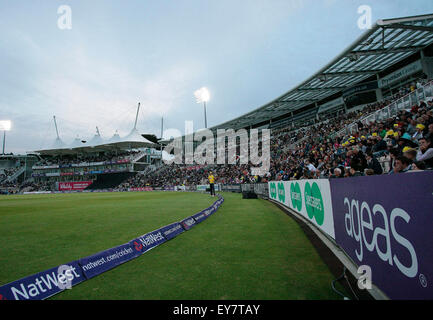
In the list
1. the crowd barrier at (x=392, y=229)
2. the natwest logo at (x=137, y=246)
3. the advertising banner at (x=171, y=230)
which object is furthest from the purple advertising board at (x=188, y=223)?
the crowd barrier at (x=392, y=229)

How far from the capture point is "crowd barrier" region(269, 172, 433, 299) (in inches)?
80.0

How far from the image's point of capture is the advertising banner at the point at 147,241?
5.13 m

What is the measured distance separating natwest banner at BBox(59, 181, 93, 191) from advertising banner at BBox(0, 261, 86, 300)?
2891 inches

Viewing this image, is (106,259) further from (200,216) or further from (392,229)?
(200,216)

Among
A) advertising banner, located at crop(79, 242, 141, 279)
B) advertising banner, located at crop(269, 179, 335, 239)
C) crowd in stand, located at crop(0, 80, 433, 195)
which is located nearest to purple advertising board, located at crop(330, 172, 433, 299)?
crowd in stand, located at crop(0, 80, 433, 195)

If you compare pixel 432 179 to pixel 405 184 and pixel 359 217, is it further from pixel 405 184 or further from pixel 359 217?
pixel 359 217

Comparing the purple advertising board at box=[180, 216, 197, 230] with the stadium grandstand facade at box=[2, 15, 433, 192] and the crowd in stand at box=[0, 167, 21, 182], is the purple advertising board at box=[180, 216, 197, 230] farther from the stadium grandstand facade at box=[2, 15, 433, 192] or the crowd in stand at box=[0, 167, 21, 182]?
the crowd in stand at box=[0, 167, 21, 182]

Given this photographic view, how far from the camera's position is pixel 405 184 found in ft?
7.51

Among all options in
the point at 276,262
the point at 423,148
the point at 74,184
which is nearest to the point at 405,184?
the point at 276,262

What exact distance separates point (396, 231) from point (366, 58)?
26270mm

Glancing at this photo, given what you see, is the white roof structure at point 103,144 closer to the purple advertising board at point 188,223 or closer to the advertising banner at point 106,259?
the purple advertising board at point 188,223

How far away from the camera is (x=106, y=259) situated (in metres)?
4.33

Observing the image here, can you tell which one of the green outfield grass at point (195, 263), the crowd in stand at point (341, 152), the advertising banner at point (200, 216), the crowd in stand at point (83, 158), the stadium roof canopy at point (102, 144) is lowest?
the green outfield grass at point (195, 263)
